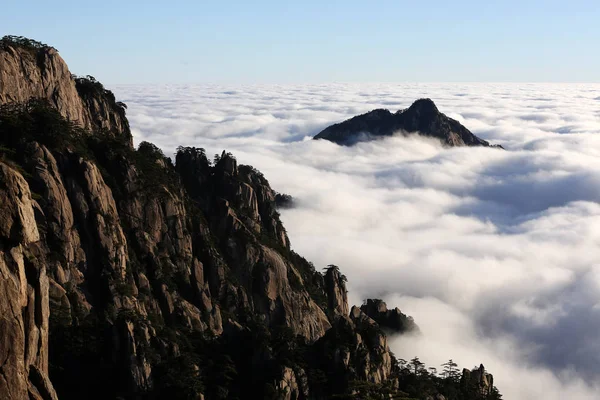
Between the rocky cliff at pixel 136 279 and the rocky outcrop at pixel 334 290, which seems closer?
the rocky cliff at pixel 136 279

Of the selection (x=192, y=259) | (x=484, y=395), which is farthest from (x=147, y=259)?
(x=484, y=395)

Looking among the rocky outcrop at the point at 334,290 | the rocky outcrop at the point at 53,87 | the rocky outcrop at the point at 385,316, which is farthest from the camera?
the rocky outcrop at the point at 385,316

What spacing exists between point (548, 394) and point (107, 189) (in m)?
128

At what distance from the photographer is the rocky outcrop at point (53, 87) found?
111 metres

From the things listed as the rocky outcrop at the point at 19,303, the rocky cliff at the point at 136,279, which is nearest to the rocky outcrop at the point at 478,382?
the rocky cliff at the point at 136,279

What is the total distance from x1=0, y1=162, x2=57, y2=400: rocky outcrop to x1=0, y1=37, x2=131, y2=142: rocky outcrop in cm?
6793

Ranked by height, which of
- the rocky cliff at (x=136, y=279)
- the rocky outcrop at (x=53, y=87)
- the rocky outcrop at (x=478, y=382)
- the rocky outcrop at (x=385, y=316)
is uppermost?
the rocky outcrop at (x=53, y=87)

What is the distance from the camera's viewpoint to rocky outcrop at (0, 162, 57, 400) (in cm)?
4359

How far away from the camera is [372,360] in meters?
94.2

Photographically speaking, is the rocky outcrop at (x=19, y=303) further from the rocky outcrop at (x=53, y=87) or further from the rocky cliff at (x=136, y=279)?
the rocky outcrop at (x=53, y=87)

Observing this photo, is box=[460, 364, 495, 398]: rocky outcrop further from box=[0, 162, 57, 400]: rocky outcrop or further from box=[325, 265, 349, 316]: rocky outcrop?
box=[0, 162, 57, 400]: rocky outcrop

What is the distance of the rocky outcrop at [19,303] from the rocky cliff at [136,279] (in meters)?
0.09

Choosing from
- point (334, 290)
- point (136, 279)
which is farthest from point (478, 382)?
point (136, 279)

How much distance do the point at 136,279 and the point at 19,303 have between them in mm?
56408
